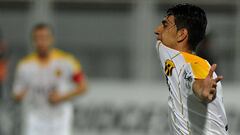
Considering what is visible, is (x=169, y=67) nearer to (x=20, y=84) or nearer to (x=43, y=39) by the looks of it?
(x=43, y=39)

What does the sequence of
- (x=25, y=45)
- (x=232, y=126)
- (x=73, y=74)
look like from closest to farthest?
(x=73, y=74) < (x=232, y=126) < (x=25, y=45)

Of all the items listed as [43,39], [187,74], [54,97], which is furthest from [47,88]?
[187,74]

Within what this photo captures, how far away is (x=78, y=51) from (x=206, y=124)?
34.8 feet

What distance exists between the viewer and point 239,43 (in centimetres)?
1556

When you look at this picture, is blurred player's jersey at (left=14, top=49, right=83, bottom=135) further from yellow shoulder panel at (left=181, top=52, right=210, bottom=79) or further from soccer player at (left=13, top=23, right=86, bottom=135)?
yellow shoulder panel at (left=181, top=52, right=210, bottom=79)

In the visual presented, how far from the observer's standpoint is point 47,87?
10.2 m

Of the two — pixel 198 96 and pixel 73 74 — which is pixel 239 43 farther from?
pixel 198 96

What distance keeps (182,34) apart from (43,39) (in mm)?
5134

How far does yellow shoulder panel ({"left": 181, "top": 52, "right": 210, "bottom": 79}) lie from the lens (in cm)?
484

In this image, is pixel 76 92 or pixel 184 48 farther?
pixel 76 92

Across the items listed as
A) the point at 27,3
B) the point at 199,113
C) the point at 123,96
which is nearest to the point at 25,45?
the point at 27,3

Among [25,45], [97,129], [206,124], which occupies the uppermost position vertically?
[206,124]

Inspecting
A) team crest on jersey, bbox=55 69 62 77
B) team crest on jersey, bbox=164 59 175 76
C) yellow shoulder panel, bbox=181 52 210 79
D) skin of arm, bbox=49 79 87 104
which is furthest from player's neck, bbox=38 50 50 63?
yellow shoulder panel, bbox=181 52 210 79

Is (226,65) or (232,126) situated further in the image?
(226,65)
